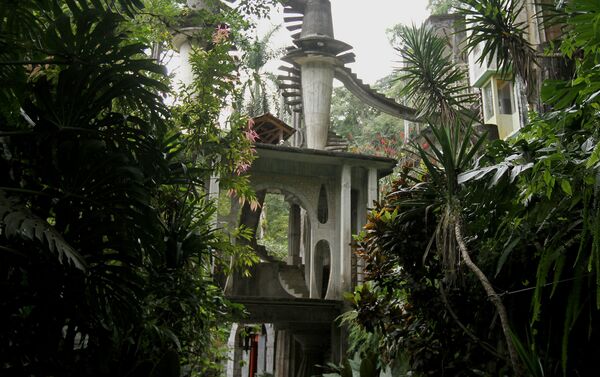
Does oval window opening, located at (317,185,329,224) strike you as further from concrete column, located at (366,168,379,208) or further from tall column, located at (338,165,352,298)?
tall column, located at (338,165,352,298)

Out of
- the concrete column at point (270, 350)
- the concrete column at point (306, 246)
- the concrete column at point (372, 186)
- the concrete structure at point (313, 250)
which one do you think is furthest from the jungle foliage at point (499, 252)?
the concrete column at point (270, 350)

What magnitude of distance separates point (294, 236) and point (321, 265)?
2.33 metres

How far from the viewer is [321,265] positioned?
1249 centimetres

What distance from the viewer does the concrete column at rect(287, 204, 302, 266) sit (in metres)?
14.4

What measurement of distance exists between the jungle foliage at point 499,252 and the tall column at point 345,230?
4.82m

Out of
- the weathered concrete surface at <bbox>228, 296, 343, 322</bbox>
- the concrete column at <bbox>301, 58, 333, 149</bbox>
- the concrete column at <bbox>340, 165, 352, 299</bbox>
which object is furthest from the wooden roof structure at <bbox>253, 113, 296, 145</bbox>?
the weathered concrete surface at <bbox>228, 296, 343, 322</bbox>

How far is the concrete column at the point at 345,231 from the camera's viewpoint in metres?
10.3

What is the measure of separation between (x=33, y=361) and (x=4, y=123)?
145cm

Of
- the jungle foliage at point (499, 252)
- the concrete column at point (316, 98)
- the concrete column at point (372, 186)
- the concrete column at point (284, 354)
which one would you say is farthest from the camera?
the concrete column at point (284, 354)

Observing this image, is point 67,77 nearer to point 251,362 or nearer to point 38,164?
point 38,164

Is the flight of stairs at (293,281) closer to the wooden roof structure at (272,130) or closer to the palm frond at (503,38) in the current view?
the wooden roof structure at (272,130)

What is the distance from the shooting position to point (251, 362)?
56.2 feet

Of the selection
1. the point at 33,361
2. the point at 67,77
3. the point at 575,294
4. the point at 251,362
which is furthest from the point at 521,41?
the point at 251,362

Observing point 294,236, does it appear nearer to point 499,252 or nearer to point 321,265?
point 321,265
